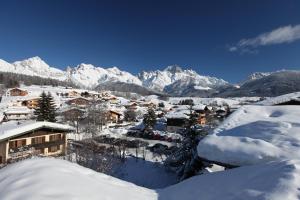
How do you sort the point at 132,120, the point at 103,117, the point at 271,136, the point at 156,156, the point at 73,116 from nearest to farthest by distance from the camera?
the point at 271,136 → the point at 156,156 → the point at 73,116 → the point at 103,117 → the point at 132,120

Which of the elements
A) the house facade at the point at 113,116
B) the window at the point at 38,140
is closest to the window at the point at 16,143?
the window at the point at 38,140

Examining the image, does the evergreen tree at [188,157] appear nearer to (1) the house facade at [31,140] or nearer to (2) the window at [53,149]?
(1) the house facade at [31,140]

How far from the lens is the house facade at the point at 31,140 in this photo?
2952 centimetres

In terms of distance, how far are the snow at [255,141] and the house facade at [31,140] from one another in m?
22.4

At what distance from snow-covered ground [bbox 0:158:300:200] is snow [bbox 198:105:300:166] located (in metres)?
2.76

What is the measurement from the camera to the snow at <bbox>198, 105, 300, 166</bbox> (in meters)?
9.57

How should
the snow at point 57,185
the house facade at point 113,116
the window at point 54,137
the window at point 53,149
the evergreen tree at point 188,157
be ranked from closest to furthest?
the snow at point 57,185 → the evergreen tree at point 188,157 → the window at point 53,149 → the window at point 54,137 → the house facade at point 113,116

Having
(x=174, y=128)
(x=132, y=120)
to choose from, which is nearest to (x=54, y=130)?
(x=174, y=128)

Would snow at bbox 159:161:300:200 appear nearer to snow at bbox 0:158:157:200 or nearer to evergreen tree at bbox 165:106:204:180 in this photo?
snow at bbox 0:158:157:200

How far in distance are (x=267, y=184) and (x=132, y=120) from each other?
81.5 meters

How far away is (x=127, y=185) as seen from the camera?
729cm

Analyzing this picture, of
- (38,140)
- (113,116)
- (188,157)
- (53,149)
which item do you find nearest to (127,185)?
(188,157)

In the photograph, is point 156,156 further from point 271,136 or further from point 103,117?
point 103,117

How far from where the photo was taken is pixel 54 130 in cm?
3416
